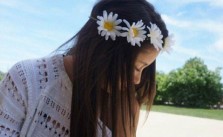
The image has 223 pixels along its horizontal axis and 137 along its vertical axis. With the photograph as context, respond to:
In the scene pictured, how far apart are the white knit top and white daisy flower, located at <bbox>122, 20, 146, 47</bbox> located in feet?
0.74

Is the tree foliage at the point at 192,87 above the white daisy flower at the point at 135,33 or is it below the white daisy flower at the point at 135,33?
below

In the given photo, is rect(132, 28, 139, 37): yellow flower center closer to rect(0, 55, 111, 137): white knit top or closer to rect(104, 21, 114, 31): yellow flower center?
rect(104, 21, 114, 31): yellow flower center

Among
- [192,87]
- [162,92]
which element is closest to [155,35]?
[192,87]

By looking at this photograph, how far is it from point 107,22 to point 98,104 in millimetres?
253

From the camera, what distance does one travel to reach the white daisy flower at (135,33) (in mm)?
1322

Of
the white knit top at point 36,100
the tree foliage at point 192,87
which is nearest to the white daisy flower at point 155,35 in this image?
the white knit top at point 36,100

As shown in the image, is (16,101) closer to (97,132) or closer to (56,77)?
(56,77)

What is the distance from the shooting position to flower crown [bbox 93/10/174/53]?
1.32 metres

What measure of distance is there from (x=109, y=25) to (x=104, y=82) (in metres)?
0.18

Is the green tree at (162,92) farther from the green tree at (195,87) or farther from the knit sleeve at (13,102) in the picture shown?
the knit sleeve at (13,102)

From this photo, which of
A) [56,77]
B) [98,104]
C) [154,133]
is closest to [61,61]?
[56,77]

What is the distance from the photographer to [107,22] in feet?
4.42

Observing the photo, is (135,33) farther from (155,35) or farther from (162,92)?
(162,92)

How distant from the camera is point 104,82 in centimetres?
132
